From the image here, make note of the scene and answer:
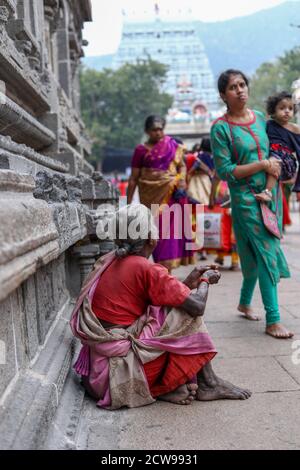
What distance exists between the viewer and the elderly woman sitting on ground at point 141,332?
7.61 ft

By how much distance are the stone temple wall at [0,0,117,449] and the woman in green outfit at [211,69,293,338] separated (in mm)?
1033

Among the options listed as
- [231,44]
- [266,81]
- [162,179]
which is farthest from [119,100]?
[231,44]

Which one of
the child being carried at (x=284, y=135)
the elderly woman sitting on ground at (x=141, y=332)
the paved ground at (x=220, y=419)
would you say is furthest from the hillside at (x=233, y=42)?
the elderly woman sitting on ground at (x=141, y=332)

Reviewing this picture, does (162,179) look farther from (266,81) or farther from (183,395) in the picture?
(266,81)

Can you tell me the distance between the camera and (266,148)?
12.1 ft

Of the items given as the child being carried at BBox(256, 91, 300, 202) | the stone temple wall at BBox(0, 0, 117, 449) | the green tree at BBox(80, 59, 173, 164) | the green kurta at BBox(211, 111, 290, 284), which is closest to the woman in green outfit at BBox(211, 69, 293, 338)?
the green kurta at BBox(211, 111, 290, 284)

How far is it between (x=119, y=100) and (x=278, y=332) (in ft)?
110

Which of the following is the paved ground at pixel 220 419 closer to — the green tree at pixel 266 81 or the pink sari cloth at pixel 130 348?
the pink sari cloth at pixel 130 348

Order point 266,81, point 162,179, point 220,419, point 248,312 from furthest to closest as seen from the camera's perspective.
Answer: point 266,81
point 162,179
point 248,312
point 220,419

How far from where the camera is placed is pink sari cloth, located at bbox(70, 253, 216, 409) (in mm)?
2314

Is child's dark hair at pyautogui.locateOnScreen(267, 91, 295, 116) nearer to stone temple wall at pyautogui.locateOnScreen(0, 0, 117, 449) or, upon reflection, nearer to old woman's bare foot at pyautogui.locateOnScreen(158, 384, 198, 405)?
stone temple wall at pyautogui.locateOnScreen(0, 0, 117, 449)

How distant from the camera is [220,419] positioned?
2182 mm
